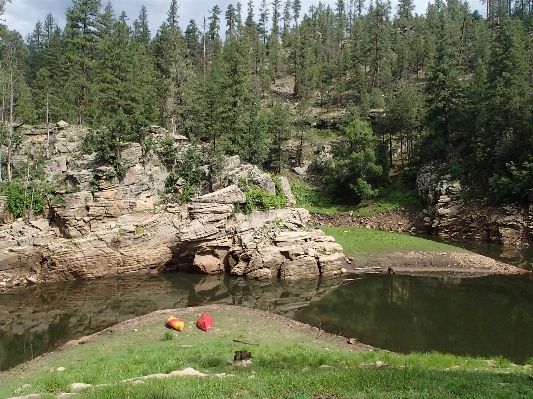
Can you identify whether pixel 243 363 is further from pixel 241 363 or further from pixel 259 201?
pixel 259 201

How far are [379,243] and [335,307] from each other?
11319 mm

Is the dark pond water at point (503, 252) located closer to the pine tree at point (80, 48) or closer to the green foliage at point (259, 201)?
the green foliage at point (259, 201)

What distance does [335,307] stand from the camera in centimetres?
2217

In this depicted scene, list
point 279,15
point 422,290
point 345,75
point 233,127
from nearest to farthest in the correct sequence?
point 422,290
point 233,127
point 345,75
point 279,15

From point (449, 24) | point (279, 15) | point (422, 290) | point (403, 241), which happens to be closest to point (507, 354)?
point (422, 290)

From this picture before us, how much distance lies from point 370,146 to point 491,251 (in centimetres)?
1876

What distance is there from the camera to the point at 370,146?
46.8m

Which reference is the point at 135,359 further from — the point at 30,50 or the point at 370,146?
the point at 30,50

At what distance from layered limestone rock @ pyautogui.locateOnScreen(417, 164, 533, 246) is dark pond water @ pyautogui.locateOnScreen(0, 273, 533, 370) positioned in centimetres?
1089

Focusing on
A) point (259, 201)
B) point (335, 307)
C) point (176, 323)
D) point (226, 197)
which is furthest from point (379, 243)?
point (176, 323)

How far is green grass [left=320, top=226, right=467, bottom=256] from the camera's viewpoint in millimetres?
Answer: 30812

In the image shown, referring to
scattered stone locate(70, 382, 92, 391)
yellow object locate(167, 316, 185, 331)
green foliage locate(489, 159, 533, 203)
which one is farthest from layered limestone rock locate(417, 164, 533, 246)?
scattered stone locate(70, 382, 92, 391)

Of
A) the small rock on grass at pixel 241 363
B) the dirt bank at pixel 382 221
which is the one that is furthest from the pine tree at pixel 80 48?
the small rock on grass at pixel 241 363

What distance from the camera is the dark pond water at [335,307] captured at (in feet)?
57.3
